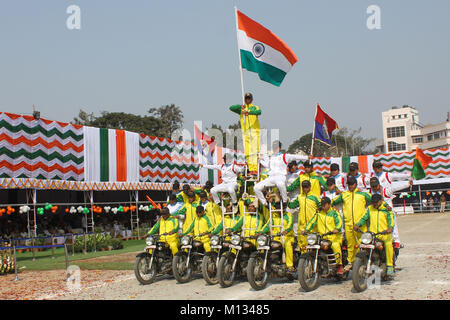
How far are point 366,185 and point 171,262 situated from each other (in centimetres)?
481

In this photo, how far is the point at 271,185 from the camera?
33.2 ft

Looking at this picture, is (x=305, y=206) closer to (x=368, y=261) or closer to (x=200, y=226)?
(x=368, y=261)

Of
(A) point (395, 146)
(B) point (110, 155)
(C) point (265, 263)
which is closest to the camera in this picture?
A: (C) point (265, 263)

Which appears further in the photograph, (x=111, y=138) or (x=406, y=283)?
(x=111, y=138)

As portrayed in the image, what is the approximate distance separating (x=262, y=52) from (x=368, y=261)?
18.9ft

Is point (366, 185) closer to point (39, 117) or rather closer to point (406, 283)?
point (406, 283)

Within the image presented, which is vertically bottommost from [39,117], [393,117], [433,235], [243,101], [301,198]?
[433,235]

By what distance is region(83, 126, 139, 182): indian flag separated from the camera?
75.8ft

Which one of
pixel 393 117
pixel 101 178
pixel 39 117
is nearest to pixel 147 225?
pixel 101 178

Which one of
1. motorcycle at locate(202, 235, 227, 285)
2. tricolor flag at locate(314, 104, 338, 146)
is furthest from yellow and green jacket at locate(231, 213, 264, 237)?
tricolor flag at locate(314, 104, 338, 146)

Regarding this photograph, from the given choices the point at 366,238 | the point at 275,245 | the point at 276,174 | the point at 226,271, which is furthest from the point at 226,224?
the point at 366,238

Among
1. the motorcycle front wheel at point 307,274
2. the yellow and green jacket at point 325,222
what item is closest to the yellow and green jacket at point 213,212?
the yellow and green jacket at point 325,222

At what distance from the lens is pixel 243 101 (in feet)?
35.6

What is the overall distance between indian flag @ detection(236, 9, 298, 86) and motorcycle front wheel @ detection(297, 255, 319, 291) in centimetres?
498
